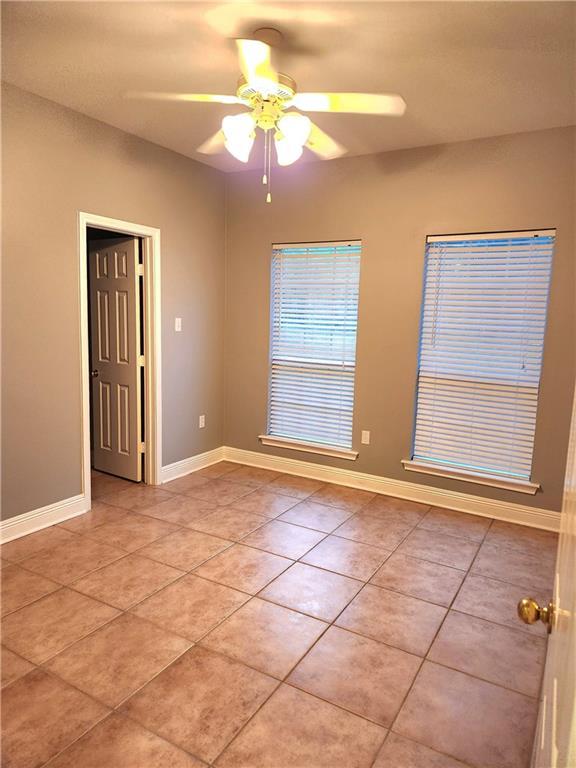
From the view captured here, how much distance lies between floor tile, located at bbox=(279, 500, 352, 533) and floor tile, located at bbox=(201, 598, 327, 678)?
40.5 inches

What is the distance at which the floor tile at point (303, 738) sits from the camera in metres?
1.66

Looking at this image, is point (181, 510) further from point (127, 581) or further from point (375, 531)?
point (375, 531)

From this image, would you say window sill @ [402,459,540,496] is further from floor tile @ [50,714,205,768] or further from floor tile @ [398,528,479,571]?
floor tile @ [50,714,205,768]

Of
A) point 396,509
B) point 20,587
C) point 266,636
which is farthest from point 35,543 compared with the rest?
point 396,509

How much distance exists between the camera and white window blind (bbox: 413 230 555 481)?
11.4ft

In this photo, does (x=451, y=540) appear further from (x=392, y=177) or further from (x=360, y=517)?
(x=392, y=177)

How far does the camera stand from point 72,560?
2.94m

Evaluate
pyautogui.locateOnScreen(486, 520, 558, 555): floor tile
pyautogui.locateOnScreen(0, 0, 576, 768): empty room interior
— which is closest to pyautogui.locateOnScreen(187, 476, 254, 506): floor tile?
pyautogui.locateOnScreen(0, 0, 576, 768): empty room interior

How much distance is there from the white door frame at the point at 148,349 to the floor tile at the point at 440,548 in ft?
7.12

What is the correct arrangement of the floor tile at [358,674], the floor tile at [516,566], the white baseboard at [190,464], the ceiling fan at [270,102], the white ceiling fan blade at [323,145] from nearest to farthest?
the floor tile at [358,674], the ceiling fan at [270,102], the floor tile at [516,566], the white ceiling fan blade at [323,145], the white baseboard at [190,464]

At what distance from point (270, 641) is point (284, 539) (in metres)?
1.04

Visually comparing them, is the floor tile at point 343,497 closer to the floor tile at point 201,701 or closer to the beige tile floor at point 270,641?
the beige tile floor at point 270,641

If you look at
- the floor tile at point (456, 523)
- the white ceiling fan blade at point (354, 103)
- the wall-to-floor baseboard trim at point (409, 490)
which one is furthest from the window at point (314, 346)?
the white ceiling fan blade at point (354, 103)

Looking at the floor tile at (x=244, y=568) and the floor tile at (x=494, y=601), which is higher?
the floor tile at (x=244, y=568)
